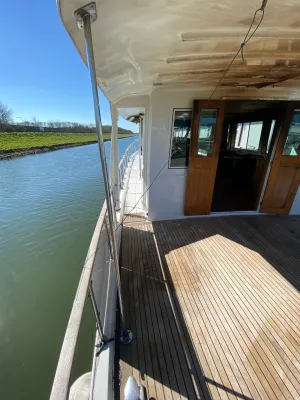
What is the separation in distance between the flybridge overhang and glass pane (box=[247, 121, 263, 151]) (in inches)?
127

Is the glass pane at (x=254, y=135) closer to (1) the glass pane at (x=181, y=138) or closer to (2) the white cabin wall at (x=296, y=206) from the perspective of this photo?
(2) the white cabin wall at (x=296, y=206)

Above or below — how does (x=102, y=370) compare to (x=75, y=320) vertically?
below

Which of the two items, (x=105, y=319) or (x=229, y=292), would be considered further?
(x=229, y=292)

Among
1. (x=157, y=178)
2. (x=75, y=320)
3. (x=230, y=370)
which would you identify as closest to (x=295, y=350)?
(x=230, y=370)

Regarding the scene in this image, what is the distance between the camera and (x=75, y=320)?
34.4 inches

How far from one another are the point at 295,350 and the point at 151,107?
3.21m

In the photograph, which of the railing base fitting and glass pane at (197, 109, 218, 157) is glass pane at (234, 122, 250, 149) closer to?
glass pane at (197, 109, 218, 157)

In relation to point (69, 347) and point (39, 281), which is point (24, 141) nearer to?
point (39, 281)

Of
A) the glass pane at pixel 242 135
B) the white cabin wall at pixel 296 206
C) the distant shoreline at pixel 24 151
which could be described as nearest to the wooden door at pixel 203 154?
the white cabin wall at pixel 296 206

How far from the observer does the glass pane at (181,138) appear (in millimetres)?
3051

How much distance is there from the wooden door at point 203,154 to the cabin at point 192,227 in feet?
0.06

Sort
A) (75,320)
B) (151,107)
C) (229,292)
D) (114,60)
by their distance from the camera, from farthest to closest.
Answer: (151,107), (229,292), (114,60), (75,320)

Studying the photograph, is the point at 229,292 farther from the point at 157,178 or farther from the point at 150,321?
the point at 157,178

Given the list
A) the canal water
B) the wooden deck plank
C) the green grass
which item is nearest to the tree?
the green grass
